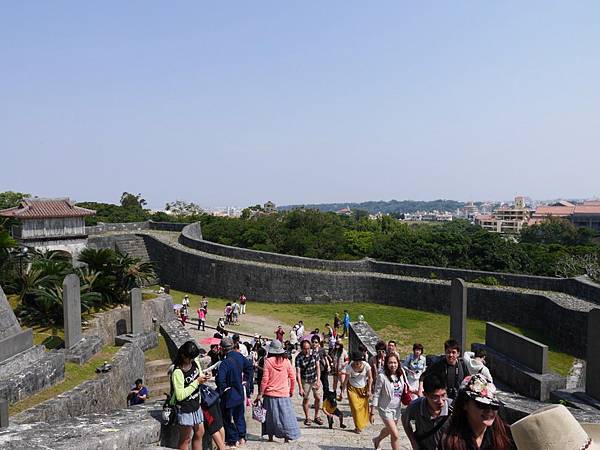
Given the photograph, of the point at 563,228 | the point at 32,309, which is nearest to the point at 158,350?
the point at 32,309

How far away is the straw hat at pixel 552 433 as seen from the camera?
201cm

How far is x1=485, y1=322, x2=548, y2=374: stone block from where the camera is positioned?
32.5 ft

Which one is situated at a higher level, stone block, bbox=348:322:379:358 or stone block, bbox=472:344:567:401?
stone block, bbox=348:322:379:358

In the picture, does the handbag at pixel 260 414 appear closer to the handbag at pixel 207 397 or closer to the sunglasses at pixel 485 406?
the handbag at pixel 207 397

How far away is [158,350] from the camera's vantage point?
46.7 feet

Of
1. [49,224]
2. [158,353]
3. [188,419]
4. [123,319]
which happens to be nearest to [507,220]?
[49,224]

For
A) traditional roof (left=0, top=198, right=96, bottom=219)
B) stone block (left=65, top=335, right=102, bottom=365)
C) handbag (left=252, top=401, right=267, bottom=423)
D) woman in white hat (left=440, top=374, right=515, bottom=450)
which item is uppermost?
traditional roof (left=0, top=198, right=96, bottom=219)

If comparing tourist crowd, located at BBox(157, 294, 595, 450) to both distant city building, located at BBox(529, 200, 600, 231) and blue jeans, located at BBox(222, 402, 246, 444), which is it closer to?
blue jeans, located at BBox(222, 402, 246, 444)

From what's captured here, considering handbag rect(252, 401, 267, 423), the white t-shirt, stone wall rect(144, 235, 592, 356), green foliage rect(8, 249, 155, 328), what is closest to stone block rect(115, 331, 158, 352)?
green foliage rect(8, 249, 155, 328)

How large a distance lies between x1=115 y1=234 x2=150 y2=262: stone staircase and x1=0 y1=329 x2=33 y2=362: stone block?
71.4 ft

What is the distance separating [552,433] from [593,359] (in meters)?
7.15

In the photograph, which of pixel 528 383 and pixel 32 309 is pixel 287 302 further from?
pixel 528 383

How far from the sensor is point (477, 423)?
2666mm

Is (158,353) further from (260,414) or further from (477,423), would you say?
(477,423)
